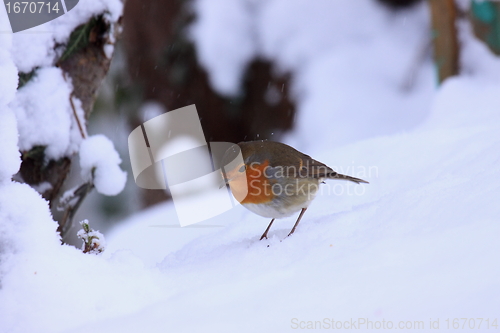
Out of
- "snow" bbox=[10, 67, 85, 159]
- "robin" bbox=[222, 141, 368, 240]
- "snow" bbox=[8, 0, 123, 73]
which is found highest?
"snow" bbox=[8, 0, 123, 73]

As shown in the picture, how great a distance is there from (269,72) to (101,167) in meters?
3.77

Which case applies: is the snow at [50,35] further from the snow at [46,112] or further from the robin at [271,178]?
the robin at [271,178]

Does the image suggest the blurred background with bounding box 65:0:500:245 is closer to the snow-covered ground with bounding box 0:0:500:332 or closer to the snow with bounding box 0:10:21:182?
the snow-covered ground with bounding box 0:0:500:332

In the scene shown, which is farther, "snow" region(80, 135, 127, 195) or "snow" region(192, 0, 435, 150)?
"snow" region(192, 0, 435, 150)

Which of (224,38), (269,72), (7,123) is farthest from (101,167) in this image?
(269,72)

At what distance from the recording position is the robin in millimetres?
2377

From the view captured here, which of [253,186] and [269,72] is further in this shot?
[269,72]

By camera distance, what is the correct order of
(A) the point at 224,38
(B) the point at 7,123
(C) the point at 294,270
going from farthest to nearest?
(A) the point at 224,38, (B) the point at 7,123, (C) the point at 294,270

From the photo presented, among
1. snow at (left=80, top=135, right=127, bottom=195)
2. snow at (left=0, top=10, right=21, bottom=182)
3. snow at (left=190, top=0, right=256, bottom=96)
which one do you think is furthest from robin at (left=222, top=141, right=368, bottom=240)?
snow at (left=190, top=0, right=256, bottom=96)

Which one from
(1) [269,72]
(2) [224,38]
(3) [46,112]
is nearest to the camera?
(3) [46,112]

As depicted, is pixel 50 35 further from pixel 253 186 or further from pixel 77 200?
pixel 253 186

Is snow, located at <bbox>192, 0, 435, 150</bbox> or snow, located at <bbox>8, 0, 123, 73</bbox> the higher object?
snow, located at <bbox>8, 0, 123, 73</bbox>

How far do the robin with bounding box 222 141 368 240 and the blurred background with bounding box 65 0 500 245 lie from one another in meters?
3.17

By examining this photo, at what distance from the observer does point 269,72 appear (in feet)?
20.2
